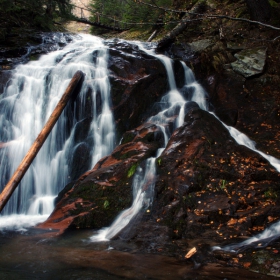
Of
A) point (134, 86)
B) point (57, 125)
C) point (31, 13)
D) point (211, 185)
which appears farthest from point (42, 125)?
point (31, 13)

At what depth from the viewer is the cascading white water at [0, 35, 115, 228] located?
8.01 m

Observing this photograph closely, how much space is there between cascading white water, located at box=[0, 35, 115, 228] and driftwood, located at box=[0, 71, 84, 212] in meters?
0.51

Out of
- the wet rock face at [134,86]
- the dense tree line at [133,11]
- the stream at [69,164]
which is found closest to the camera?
the stream at [69,164]

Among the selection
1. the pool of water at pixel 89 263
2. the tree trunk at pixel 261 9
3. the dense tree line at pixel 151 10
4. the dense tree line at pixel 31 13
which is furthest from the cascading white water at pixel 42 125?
the tree trunk at pixel 261 9

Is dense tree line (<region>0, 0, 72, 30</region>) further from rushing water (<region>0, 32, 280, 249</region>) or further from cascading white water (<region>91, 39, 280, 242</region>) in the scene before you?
cascading white water (<region>91, 39, 280, 242</region>)

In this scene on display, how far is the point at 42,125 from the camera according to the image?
9117 millimetres

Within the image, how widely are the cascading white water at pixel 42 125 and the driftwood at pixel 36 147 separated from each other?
1.69 feet

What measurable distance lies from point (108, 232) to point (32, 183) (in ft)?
11.1

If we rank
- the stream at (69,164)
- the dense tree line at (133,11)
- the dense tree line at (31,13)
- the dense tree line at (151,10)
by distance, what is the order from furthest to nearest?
the dense tree line at (133,11) < the dense tree line at (31,13) < the dense tree line at (151,10) < the stream at (69,164)

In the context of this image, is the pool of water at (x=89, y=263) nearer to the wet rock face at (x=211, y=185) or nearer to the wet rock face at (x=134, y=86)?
the wet rock face at (x=211, y=185)

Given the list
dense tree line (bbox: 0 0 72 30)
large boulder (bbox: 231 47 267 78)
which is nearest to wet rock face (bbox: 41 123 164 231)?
large boulder (bbox: 231 47 267 78)

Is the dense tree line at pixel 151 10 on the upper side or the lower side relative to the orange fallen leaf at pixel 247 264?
upper

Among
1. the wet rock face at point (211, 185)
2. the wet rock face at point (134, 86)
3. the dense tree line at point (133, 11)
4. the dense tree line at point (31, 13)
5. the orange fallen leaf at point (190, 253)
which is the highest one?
the dense tree line at point (133, 11)

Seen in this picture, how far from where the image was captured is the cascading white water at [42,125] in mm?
8012
